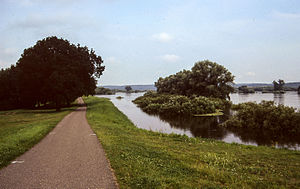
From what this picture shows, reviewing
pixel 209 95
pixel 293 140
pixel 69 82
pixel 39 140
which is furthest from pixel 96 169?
pixel 209 95

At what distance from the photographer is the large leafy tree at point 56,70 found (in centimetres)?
3756

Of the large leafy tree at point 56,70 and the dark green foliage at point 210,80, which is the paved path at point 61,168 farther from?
the dark green foliage at point 210,80

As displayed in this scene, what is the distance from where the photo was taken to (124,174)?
8.44m

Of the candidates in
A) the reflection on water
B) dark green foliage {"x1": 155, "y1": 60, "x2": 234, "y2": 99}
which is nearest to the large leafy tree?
dark green foliage {"x1": 155, "y1": 60, "x2": 234, "y2": 99}

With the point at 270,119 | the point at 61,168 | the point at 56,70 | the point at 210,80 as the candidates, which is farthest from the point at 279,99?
the point at 61,168

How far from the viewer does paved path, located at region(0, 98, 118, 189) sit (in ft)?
25.9

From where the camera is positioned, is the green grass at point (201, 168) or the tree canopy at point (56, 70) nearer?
the green grass at point (201, 168)

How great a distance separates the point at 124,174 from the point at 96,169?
144 centimetres

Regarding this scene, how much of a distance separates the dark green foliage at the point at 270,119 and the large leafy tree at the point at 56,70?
26426 millimetres

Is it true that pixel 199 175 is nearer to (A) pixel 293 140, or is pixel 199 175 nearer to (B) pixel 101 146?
(B) pixel 101 146

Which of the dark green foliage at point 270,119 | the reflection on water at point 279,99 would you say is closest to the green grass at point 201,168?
the dark green foliage at point 270,119

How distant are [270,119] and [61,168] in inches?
895

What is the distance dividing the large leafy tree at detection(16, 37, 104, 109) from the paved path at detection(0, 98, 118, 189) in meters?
25.2

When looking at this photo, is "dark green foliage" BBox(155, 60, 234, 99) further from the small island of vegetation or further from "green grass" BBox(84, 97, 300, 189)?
"green grass" BBox(84, 97, 300, 189)
